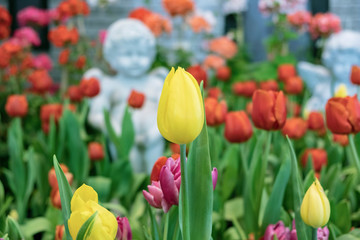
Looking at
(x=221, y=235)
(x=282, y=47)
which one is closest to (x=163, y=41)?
(x=282, y=47)

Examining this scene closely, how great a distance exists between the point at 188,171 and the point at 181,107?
0.39ft

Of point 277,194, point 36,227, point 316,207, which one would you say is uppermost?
point 316,207

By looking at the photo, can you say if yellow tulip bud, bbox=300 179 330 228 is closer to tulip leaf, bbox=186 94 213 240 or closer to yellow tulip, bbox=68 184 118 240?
tulip leaf, bbox=186 94 213 240

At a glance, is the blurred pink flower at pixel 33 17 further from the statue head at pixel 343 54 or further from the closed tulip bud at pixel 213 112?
the closed tulip bud at pixel 213 112

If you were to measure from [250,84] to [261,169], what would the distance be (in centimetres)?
96

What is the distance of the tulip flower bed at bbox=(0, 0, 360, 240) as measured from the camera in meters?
0.47

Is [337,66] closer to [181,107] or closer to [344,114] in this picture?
[344,114]

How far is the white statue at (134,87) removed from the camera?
146 cm

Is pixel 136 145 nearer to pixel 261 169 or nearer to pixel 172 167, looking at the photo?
→ pixel 261 169

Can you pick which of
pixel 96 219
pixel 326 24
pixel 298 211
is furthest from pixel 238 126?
pixel 326 24

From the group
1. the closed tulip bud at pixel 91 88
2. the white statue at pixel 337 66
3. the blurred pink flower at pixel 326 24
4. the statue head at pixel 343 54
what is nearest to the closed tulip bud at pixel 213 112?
the closed tulip bud at pixel 91 88

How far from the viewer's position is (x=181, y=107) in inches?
16.1

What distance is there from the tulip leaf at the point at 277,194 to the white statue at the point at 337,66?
1.10 metres

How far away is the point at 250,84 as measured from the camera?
1.77m
